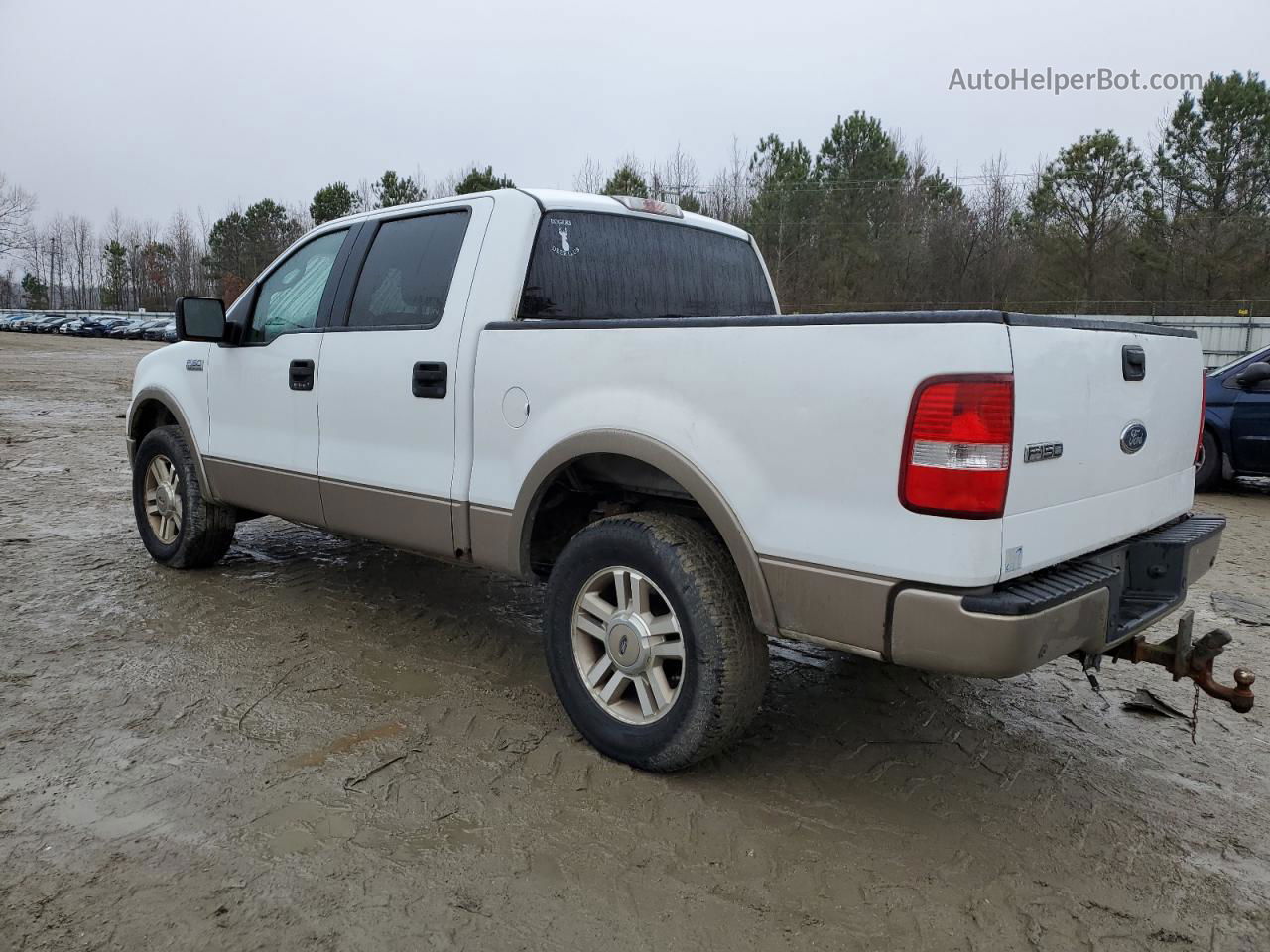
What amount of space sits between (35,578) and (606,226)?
13.1ft

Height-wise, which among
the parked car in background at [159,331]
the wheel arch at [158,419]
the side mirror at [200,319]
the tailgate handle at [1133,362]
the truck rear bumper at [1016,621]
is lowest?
the truck rear bumper at [1016,621]

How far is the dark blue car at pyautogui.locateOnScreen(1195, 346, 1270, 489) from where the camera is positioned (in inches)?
344

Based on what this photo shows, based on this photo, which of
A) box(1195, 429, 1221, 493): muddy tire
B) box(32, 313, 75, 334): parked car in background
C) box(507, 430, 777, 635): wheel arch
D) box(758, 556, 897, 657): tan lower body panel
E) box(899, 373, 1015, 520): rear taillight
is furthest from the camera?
box(32, 313, 75, 334): parked car in background

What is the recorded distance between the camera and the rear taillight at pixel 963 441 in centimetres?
239

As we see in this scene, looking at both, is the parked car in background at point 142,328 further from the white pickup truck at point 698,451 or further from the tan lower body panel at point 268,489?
the white pickup truck at point 698,451

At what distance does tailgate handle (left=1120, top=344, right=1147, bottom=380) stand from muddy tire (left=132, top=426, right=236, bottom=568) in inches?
181

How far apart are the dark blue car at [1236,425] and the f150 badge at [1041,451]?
721cm

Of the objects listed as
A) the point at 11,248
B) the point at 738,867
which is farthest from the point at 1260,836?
the point at 11,248

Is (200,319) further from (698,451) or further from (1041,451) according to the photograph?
(1041,451)

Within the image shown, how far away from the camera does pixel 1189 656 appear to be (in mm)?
3068

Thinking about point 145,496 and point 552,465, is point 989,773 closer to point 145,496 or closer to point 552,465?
point 552,465

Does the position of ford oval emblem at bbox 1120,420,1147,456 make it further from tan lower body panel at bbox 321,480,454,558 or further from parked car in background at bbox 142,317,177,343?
parked car in background at bbox 142,317,177,343

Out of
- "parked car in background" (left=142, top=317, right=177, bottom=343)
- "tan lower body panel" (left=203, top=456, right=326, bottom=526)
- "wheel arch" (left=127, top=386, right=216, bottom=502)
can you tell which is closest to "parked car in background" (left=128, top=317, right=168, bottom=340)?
"parked car in background" (left=142, top=317, right=177, bottom=343)

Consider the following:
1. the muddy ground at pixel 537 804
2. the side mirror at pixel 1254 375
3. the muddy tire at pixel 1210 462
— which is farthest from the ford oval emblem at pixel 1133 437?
the muddy tire at pixel 1210 462
